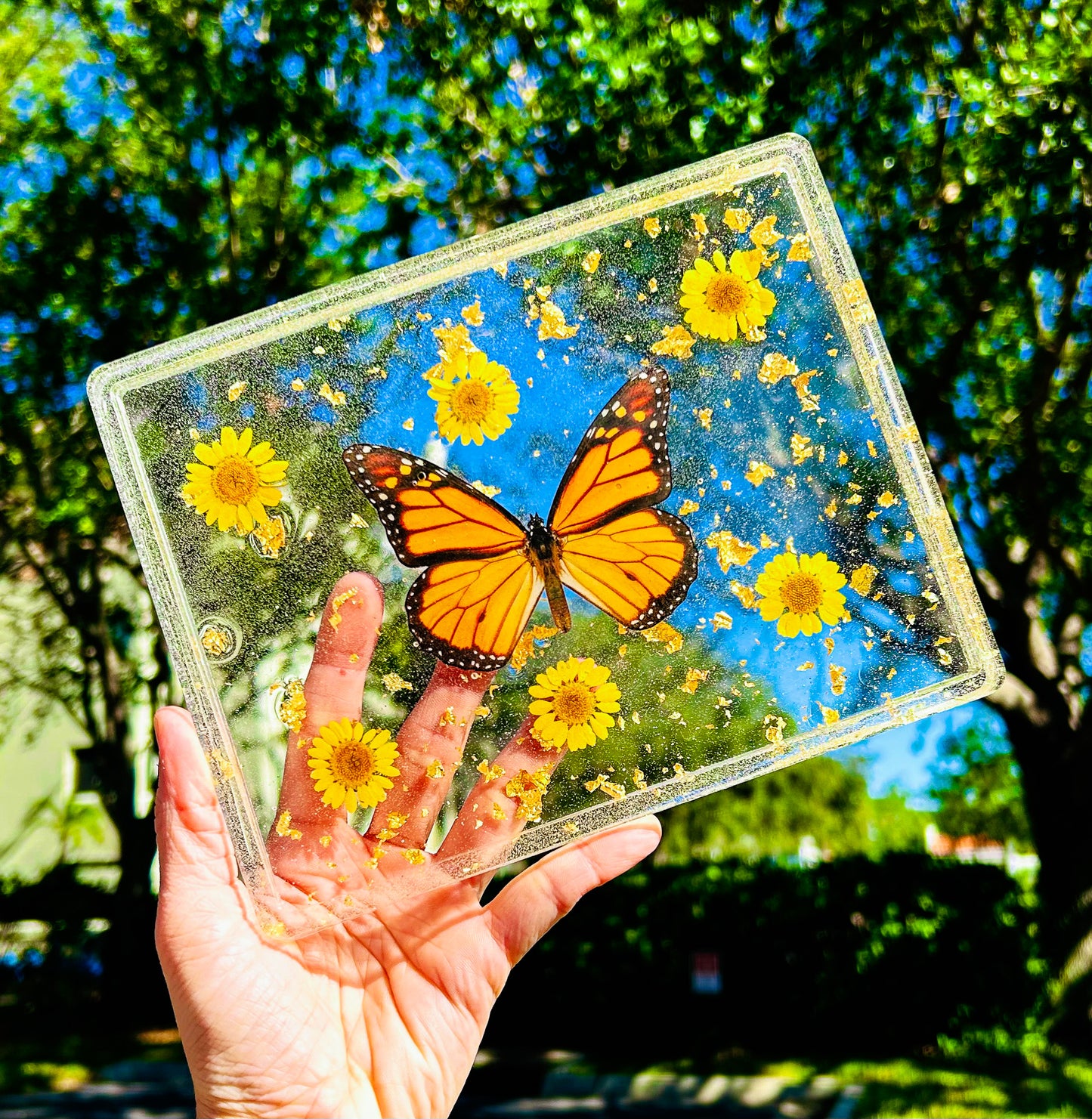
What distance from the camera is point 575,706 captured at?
235 cm

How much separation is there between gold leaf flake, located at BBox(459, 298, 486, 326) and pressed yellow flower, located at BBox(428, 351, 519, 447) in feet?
0.26

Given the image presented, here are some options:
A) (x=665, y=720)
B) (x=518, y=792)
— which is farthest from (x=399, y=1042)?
(x=665, y=720)

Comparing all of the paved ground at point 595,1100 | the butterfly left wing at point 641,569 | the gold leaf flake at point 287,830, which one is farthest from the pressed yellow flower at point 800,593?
the paved ground at point 595,1100

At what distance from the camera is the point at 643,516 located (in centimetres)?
238

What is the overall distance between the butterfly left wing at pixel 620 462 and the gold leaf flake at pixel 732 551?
20 centimetres

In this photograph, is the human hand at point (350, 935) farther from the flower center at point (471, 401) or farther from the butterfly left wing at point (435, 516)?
the flower center at point (471, 401)

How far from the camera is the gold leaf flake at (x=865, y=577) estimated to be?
2.39 m

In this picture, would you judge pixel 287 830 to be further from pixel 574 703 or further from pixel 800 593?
pixel 800 593

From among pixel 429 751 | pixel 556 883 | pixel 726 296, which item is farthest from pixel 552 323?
pixel 556 883

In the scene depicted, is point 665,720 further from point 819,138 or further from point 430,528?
A: point 819,138

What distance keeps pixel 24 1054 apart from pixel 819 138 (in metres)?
10.8

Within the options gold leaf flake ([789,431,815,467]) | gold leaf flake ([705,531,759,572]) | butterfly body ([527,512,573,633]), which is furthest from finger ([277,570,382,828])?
gold leaf flake ([789,431,815,467])

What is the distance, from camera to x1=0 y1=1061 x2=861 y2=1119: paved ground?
22.7ft

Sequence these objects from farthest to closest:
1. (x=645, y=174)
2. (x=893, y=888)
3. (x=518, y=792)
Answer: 1. (x=893, y=888)
2. (x=645, y=174)
3. (x=518, y=792)
